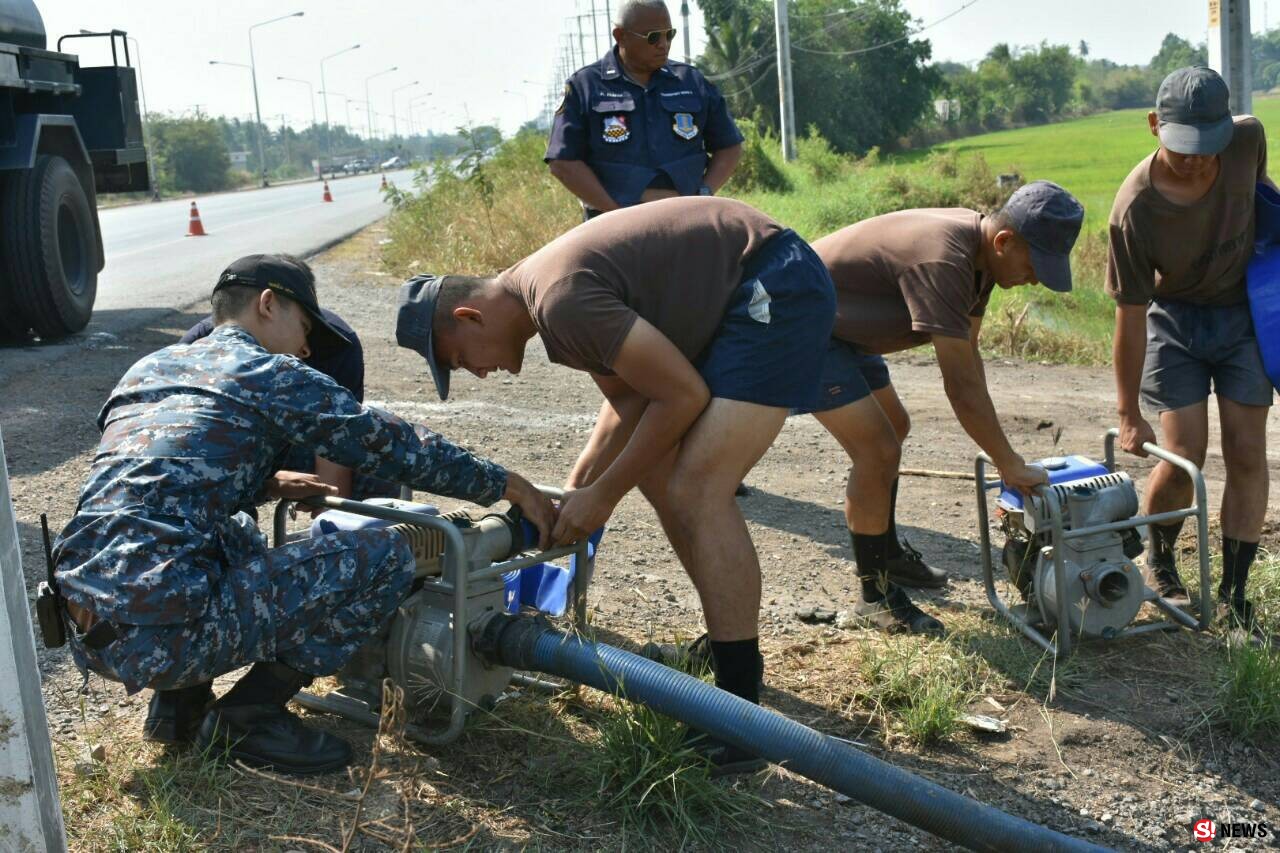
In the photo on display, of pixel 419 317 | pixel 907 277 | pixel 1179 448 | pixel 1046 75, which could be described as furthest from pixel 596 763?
pixel 1046 75

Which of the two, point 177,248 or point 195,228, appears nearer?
point 177,248

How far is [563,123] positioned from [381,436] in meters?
2.91

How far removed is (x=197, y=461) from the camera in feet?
9.61

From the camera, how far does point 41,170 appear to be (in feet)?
29.8

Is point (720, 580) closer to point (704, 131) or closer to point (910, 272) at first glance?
point (910, 272)

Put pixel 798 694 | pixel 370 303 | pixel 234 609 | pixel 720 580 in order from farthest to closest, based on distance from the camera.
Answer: pixel 370 303 → pixel 798 694 → pixel 720 580 → pixel 234 609

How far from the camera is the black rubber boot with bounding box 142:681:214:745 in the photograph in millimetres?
3254

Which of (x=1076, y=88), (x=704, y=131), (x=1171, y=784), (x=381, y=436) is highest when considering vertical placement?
(x=1076, y=88)

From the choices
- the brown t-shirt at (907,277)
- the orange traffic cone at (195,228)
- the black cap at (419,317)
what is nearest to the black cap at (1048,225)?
the brown t-shirt at (907,277)

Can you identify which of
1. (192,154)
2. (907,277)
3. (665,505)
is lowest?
(665,505)

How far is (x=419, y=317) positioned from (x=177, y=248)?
17.5 metres

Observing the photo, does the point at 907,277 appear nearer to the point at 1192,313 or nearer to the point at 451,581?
the point at 1192,313

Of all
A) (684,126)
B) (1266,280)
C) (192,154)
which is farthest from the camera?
(192,154)

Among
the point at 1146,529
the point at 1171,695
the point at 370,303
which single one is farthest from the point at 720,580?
the point at 370,303
